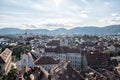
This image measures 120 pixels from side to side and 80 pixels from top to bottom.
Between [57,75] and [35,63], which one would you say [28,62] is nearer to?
[35,63]

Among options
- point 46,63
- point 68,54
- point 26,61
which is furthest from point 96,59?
point 26,61

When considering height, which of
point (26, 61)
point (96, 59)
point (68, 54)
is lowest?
point (68, 54)

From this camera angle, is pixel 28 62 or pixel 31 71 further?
pixel 28 62

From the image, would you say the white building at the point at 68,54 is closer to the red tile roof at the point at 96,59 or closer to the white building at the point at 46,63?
the red tile roof at the point at 96,59

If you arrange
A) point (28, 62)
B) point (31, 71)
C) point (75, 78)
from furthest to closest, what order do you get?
point (28, 62) → point (31, 71) → point (75, 78)

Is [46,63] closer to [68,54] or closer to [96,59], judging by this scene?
[96,59]

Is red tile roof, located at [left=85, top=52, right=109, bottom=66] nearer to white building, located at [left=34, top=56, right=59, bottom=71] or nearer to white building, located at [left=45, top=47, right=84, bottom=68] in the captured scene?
white building, located at [left=45, top=47, right=84, bottom=68]

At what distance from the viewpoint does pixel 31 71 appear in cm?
5344

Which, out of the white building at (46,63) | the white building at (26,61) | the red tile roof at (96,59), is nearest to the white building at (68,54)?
the red tile roof at (96,59)

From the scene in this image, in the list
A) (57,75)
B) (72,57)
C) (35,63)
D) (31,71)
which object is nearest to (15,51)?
(72,57)

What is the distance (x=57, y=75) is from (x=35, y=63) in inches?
962

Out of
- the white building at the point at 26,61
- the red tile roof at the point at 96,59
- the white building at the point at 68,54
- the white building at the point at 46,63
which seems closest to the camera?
the white building at the point at 46,63

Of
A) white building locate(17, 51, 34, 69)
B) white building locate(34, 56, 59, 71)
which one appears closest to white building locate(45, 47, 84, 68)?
white building locate(17, 51, 34, 69)

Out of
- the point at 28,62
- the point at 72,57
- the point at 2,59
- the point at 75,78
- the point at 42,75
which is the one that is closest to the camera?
the point at 75,78
